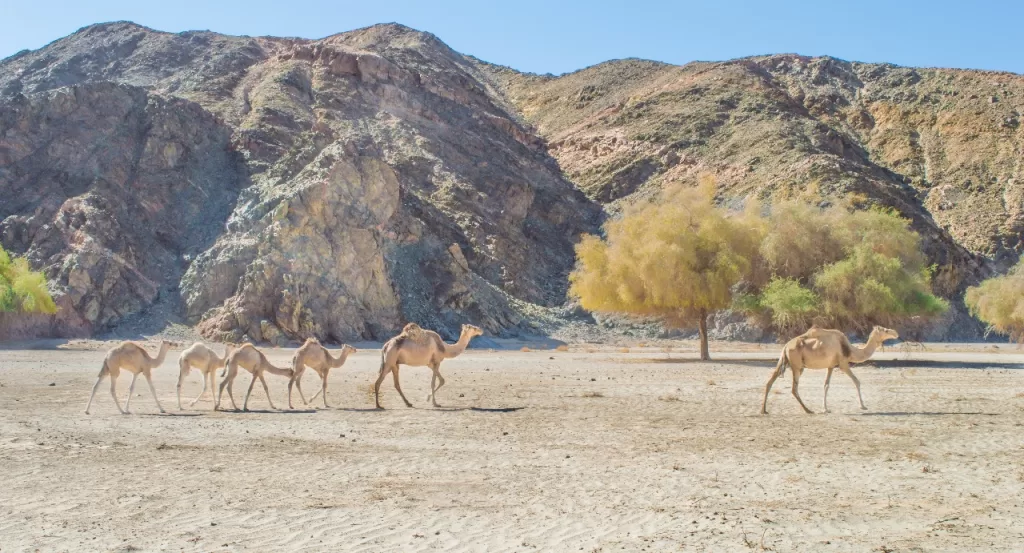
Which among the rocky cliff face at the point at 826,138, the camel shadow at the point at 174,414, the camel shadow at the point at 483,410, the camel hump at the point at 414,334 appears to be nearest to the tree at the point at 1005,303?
the rocky cliff face at the point at 826,138

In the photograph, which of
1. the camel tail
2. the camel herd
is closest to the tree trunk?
the camel herd

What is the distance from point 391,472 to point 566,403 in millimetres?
8277

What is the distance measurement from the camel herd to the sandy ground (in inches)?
Result: 25.2

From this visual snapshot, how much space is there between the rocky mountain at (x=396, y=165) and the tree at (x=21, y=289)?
6.30 feet

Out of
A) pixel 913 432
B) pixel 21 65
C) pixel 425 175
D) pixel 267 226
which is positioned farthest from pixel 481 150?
pixel 913 432

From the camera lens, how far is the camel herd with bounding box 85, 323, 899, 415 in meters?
17.1

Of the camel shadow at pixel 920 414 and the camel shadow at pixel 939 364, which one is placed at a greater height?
the camel shadow at pixel 939 364

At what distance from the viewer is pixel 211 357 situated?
1853cm

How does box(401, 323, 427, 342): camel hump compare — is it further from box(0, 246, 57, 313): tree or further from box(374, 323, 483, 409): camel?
box(0, 246, 57, 313): tree

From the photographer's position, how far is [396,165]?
2931 inches

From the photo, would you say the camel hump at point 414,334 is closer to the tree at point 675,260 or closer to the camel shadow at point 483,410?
the camel shadow at point 483,410

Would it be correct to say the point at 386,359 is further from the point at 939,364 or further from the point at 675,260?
the point at 939,364

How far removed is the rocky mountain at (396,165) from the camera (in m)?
48.3

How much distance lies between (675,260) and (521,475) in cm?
2595
